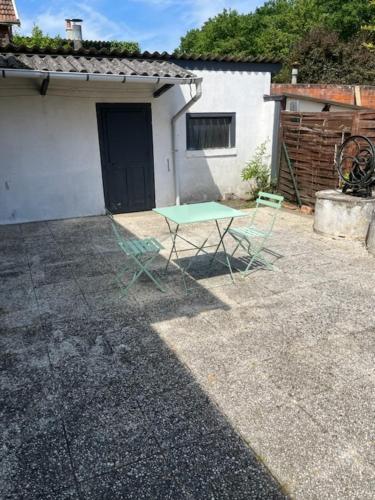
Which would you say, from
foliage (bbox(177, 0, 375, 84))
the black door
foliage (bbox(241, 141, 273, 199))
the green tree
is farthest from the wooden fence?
the green tree

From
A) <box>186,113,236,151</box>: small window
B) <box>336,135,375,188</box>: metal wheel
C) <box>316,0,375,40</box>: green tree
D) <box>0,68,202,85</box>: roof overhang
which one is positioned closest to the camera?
<box>0,68,202,85</box>: roof overhang

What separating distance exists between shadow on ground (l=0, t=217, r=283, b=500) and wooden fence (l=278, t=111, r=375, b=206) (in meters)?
4.47

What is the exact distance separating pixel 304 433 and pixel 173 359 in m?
1.16

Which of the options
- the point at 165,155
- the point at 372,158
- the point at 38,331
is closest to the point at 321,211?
the point at 372,158

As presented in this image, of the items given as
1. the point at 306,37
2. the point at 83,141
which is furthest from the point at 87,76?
the point at 306,37

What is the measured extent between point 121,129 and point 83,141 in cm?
81

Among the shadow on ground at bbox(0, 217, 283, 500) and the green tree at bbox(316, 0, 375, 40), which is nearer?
the shadow on ground at bbox(0, 217, 283, 500)

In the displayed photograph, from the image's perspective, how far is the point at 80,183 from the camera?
303 inches

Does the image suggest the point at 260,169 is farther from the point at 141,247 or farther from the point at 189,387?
the point at 189,387

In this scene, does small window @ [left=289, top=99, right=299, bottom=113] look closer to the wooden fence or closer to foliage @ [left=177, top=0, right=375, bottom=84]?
the wooden fence

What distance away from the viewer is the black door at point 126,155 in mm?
7641

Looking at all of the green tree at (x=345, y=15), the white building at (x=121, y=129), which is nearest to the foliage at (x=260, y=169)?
the white building at (x=121, y=129)

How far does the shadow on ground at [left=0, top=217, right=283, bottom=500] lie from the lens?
2.04 metres

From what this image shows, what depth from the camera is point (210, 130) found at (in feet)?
28.4
